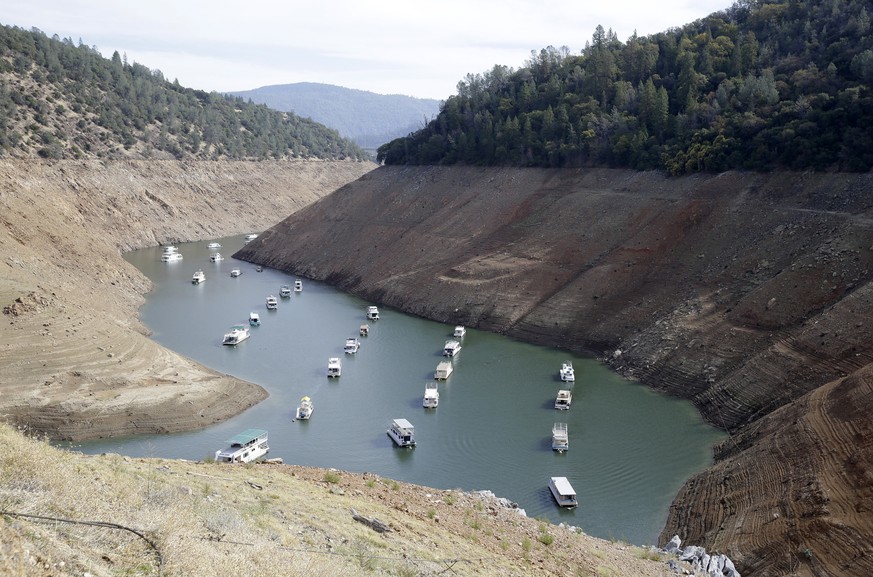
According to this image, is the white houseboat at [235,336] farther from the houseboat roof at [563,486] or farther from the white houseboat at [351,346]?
the houseboat roof at [563,486]

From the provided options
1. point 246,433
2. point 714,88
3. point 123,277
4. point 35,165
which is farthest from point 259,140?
point 246,433

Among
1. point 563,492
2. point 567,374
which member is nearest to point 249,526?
point 563,492

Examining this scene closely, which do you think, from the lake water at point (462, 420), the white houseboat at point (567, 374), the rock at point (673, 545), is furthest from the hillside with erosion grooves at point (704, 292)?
the white houseboat at point (567, 374)

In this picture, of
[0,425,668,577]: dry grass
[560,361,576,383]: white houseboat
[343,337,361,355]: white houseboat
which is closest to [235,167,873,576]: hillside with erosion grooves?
[560,361,576,383]: white houseboat

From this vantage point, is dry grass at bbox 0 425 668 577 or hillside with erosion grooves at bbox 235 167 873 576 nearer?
dry grass at bbox 0 425 668 577

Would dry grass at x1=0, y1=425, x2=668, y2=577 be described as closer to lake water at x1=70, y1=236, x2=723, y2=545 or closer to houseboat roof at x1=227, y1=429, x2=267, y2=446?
lake water at x1=70, y1=236, x2=723, y2=545

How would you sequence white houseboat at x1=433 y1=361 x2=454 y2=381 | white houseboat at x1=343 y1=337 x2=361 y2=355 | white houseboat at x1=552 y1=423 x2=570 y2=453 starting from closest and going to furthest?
1. white houseboat at x1=552 y1=423 x2=570 y2=453
2. white houseboat at x1=433 y1=361 x2=454 y2=381
3. white houseboat at x1=343 y1=337 x2=361 y2=355
